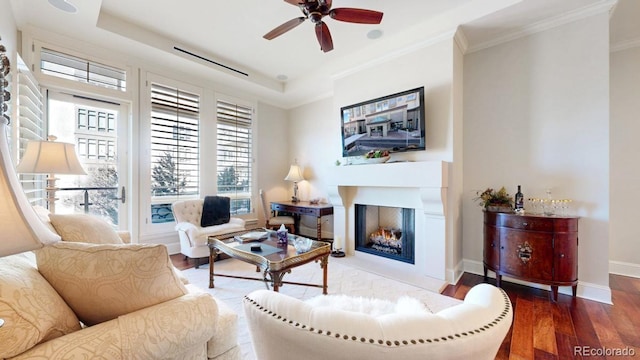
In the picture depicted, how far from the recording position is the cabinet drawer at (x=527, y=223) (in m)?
2.41

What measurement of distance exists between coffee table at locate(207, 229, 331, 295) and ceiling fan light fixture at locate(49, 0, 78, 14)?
2.64 m

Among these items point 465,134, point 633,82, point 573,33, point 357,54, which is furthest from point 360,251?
point 633,82

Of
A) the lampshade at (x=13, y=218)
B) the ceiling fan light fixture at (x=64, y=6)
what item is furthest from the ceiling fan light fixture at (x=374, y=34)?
the lampshade at (x=13, y=218)

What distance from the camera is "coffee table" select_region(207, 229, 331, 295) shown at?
212 cm

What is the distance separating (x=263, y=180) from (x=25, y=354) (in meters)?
4.52

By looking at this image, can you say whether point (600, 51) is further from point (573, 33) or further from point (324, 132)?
point (324, 132)

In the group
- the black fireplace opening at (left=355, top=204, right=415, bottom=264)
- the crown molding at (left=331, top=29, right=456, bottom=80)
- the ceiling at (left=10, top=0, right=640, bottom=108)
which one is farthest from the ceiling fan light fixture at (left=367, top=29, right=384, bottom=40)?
the black fireplace opening at (left=355, top=204, right=415, bottom=264)

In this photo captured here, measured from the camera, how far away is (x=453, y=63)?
291cm

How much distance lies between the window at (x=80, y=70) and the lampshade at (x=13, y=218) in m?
Answer: 3.43

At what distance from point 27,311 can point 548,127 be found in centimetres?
400

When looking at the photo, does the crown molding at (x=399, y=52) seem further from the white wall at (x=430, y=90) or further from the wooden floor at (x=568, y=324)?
the wooden floor at (x=568, y=324)

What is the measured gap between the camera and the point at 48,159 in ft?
6.64

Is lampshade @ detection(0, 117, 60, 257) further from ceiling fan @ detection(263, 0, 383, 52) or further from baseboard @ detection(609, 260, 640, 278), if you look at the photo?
baseboard @ detection(609, 260, 640, 278)

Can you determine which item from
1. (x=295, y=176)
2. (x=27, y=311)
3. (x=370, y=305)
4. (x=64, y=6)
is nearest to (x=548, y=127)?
(x=370, y=305)
